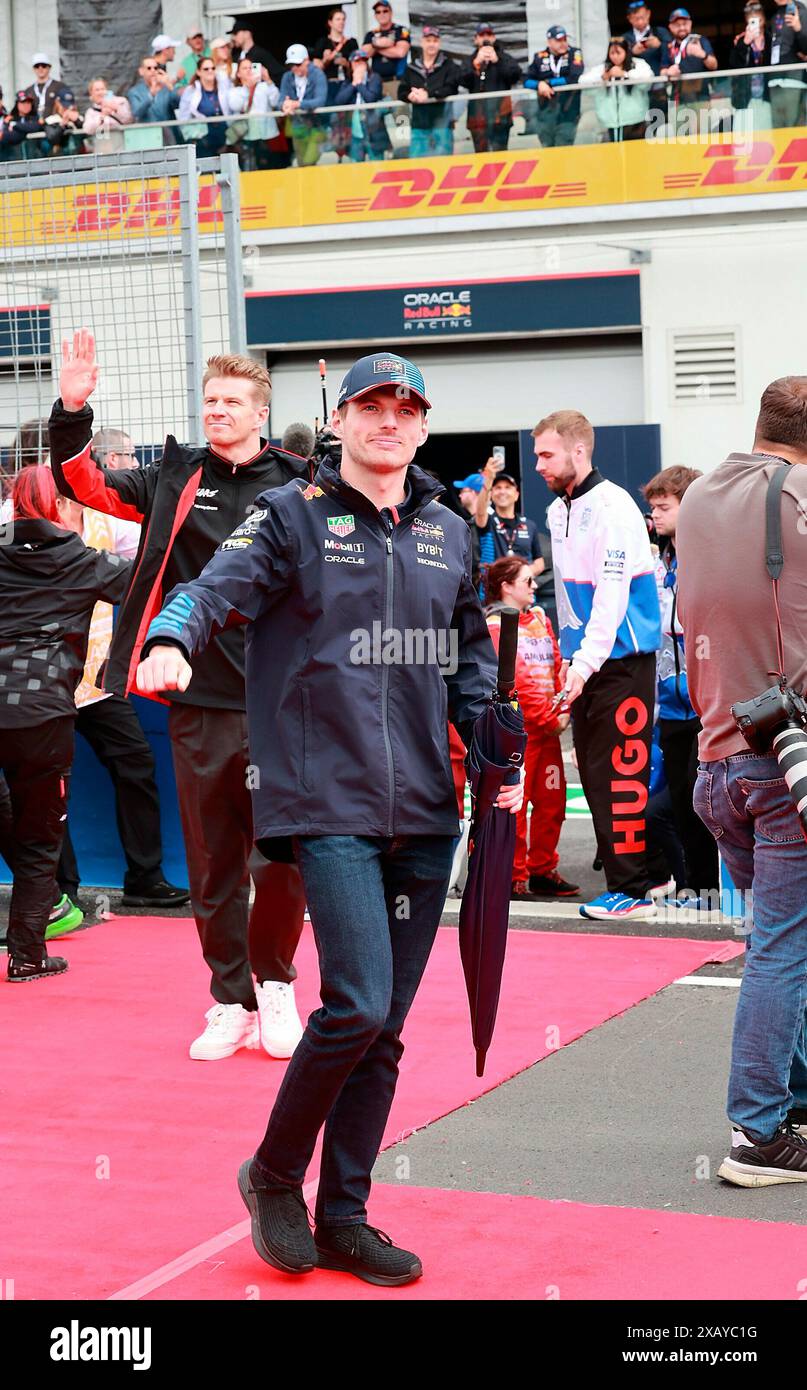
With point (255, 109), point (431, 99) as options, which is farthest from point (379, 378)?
point (255, 109)

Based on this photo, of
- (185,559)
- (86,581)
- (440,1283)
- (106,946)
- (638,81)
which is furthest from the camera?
(638,81)

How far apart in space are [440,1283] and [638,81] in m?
17.9

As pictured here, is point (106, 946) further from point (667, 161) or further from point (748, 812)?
point (667, 161)

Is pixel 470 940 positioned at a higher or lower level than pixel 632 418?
lower

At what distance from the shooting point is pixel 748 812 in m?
4.73

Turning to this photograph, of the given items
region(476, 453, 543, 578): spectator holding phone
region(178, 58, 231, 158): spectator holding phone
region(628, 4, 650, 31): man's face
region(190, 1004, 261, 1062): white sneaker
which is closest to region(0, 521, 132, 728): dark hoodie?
region(190, 1004, 261, 1062): white sneaker

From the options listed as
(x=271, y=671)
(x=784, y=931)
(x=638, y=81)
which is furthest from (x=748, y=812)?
(x=638, y=81)

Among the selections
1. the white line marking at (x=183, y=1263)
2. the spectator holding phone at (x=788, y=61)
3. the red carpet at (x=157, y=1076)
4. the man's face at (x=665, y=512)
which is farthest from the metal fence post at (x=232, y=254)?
the spectator holding phone at (x=788, y=61)

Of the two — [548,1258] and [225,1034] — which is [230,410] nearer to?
[225,1034]

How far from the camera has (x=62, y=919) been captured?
823 centimetres

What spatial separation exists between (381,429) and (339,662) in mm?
556

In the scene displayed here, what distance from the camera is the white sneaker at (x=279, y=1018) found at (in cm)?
604

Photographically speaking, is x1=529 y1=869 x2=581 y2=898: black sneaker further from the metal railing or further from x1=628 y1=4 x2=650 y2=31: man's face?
x1=628 y1=4 x2=650 y2=31: man's face

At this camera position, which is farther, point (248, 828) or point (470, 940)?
point (248, 828)
